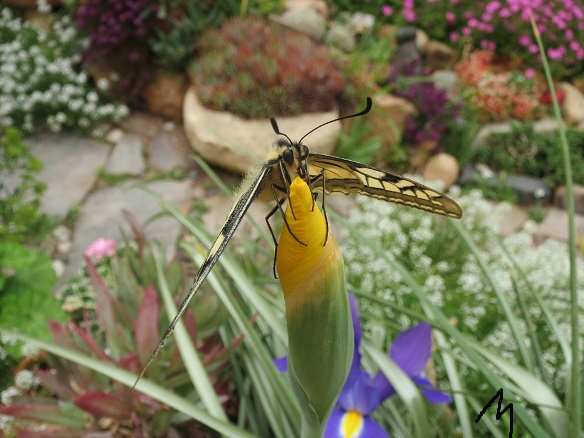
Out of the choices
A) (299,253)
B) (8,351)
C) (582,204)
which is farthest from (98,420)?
(582,204)

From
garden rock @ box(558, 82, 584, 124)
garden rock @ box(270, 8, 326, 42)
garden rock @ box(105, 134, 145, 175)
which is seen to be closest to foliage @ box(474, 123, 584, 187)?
garden rock @ box(558, 82, 584, 124)

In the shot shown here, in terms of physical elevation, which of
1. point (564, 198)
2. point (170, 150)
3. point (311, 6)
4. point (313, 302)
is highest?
point (313, 302)

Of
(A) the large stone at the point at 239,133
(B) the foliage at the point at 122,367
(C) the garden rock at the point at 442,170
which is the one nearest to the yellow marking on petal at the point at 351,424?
(B) the foliage at the point at 122,367

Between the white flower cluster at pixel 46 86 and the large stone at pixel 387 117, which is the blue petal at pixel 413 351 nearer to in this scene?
the large stone at pixel 387 117

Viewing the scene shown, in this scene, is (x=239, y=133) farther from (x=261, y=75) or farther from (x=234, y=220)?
(x=234, y=220)

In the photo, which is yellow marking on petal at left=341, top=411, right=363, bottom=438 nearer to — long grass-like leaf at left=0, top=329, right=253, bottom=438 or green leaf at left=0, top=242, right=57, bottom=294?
long grass-like leaf at left=0, top=329, right=253, bottom=438

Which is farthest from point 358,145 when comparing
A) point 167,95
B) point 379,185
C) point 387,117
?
point 379,185
